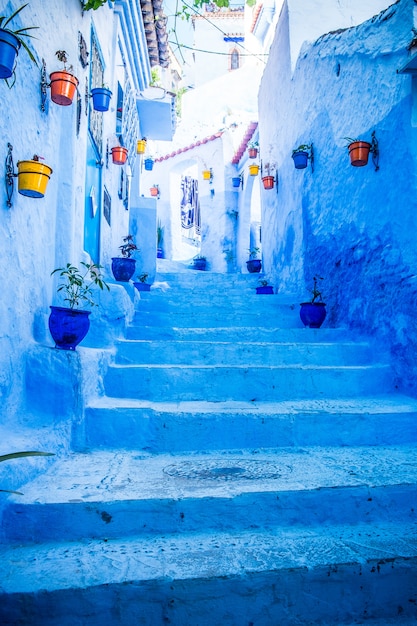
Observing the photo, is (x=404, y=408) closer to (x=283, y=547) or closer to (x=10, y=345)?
(x=283, y=547)

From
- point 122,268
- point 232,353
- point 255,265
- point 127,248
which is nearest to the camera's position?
point 232,353

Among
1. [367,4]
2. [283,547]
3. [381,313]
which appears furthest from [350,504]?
[367,4]

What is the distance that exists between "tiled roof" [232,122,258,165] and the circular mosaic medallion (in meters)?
11.3

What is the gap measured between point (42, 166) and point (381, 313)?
3.21 meters

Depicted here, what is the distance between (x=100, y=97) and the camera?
4.75 meters

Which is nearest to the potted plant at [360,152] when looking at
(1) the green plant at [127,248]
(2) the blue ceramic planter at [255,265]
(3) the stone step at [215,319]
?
(3) the stone step at [215,319]

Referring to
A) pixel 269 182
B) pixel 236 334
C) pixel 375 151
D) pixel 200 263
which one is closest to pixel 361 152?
pixel 375 151

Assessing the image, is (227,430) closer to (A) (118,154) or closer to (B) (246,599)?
(B) (246,599)

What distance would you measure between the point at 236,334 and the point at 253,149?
28.4 ft

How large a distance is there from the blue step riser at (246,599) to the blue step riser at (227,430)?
1.16m

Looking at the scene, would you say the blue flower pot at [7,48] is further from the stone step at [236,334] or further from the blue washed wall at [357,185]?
the blue washed wall at [357,185]

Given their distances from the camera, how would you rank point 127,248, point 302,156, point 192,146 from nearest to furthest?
point 302,156
point 127,248
point 192,146

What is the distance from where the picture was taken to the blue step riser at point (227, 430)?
2.96 metres

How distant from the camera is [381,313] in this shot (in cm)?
420
